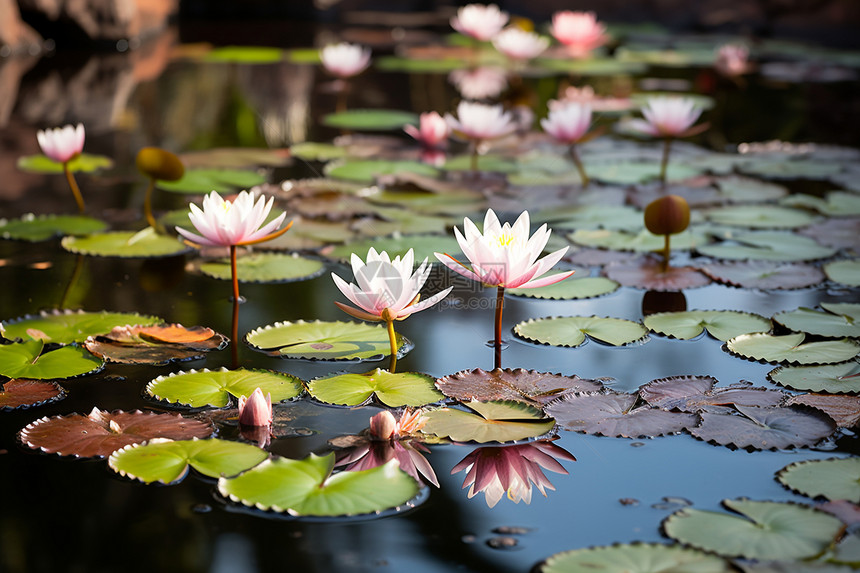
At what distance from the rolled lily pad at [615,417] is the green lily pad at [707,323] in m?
0.40

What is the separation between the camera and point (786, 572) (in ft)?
3.72

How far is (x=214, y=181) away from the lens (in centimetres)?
314

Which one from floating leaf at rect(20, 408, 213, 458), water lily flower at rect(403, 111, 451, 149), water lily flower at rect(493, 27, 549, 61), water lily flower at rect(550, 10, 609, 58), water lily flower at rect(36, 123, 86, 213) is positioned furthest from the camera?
water lily flower at rect(550, 10, 609, 58)

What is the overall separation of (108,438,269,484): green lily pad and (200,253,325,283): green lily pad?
2.80 feet

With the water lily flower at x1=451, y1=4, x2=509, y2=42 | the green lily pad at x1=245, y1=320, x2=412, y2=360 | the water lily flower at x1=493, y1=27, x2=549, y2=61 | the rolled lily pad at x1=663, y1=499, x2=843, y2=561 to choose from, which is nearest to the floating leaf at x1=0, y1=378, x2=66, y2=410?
the green lily pad at x1=245, y1=320, x2=412, y2=360

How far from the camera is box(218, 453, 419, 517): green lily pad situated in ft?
4.19

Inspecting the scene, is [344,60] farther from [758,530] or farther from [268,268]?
[758,530]

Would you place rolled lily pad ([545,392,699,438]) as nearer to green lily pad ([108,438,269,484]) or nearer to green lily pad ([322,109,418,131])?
green lily pad ([108,438,269,484])

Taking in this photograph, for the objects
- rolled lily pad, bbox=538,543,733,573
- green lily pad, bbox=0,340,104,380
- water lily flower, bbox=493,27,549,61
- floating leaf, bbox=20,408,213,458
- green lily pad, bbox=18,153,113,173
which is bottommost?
rolled lily pad, bbox=538,543,733,573

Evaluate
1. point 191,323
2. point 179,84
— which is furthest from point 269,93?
point 191,323

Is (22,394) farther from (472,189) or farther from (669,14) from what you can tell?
(669,14)

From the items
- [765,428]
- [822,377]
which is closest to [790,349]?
[822,377]

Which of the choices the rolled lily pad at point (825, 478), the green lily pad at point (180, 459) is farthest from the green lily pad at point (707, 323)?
the green lily pad at point (180, 459)

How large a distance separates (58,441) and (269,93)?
13.0 feet
